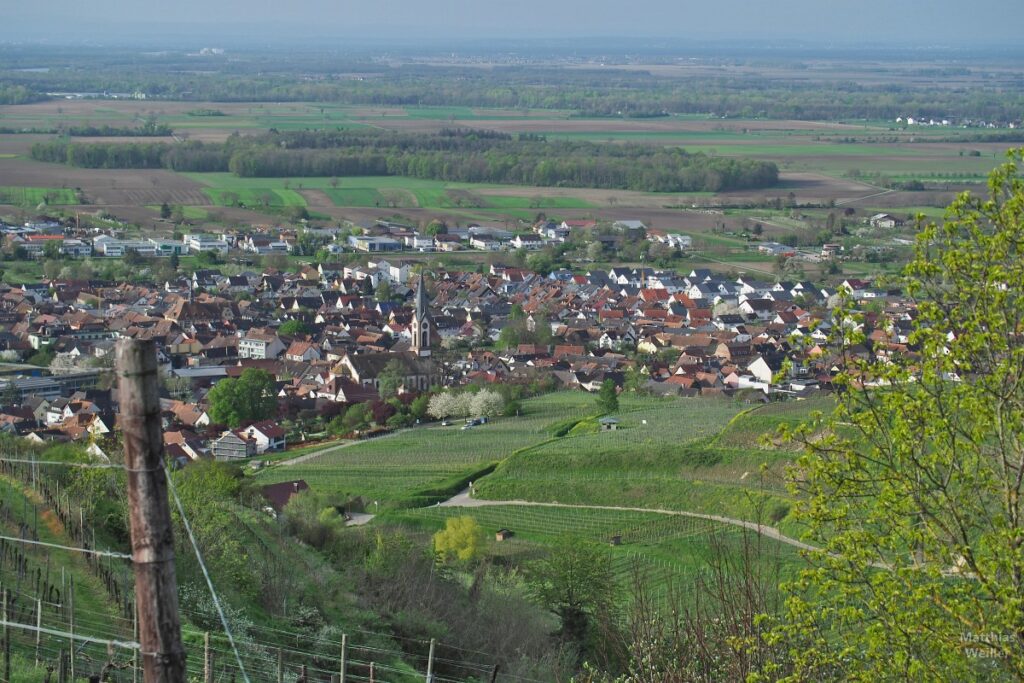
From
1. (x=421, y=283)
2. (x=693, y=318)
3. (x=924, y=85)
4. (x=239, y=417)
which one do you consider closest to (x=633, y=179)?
(x=693, y=318)

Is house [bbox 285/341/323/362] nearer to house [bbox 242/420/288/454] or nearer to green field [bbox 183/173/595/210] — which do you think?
house [bbox 242/420/288/454]

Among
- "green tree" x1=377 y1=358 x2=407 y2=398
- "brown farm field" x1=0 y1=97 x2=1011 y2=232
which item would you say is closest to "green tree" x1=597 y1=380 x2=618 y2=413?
"green tree" x1=377 y1=358 x2=407 y2=398

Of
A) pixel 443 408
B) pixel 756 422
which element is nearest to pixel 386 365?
pixel 443 408

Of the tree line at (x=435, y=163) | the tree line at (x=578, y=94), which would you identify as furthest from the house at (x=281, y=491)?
the tree line at (x=578, y=94)

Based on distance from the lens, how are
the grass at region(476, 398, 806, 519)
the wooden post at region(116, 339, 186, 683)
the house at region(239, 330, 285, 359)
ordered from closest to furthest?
the wooden post at region(116, 339, 186, 683)
the grass at region(476, 398, 806, 519)
the house at region(239, 330, 285, 359)

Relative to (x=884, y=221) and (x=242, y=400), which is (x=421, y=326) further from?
(x=884, y=221)

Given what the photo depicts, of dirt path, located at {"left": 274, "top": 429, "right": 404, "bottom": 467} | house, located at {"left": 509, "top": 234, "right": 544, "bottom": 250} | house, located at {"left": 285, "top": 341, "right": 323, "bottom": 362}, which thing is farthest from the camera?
house, located at {"left": 509, "top": 234, "right": 544, "bottom": 250}
